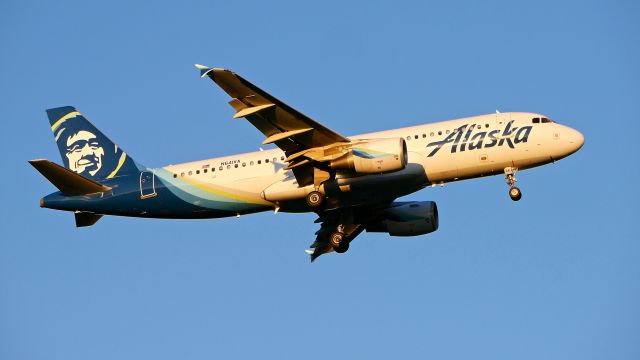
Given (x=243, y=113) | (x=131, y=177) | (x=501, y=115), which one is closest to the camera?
(x=243, y=113)

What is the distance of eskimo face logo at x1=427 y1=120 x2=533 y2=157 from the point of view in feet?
165

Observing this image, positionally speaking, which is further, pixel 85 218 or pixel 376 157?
→ pixel 85 218

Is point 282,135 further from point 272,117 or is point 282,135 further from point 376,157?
point 376,157

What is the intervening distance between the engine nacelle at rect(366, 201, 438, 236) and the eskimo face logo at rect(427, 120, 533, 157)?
24.2ft

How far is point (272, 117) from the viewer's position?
1939 inches

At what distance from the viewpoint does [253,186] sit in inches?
2068

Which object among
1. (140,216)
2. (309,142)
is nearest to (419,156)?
(309,142)

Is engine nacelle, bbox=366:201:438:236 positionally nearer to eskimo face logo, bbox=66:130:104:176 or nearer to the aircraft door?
the aircraft door

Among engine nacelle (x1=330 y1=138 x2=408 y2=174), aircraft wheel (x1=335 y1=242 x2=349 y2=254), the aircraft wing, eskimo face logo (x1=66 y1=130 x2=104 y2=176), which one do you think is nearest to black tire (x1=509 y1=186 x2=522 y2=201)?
engine nacelle (x1=330 y1=138 x2=408 y2=174)

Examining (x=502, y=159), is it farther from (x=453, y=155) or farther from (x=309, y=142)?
(x=309, y=142)

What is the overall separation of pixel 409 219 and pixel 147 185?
14.3m

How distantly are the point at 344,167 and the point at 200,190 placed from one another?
27.0ft

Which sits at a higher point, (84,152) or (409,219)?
(84,152)

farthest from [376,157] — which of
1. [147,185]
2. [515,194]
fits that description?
[147,185]
